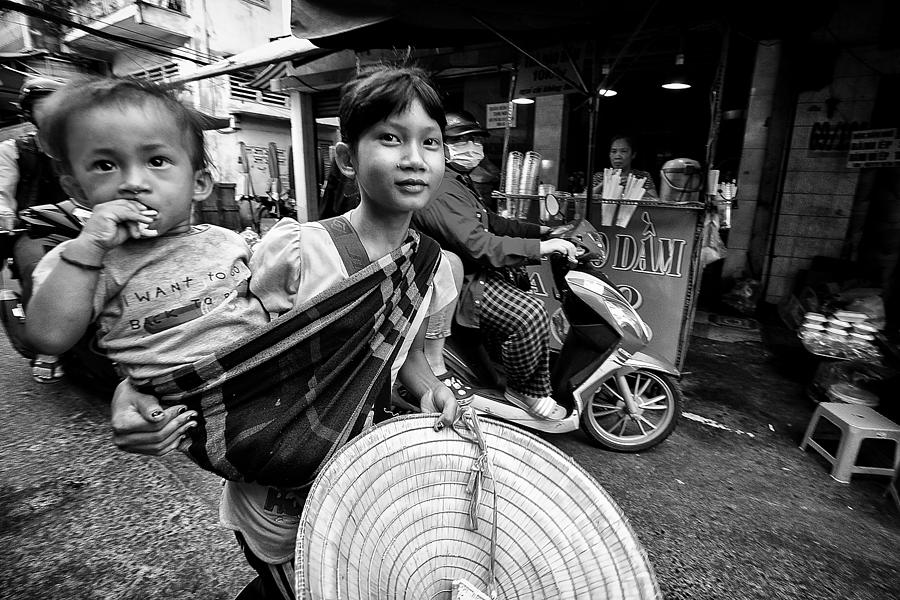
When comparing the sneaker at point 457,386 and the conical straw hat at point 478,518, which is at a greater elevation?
Answer: the conical straw hat at point 478,518

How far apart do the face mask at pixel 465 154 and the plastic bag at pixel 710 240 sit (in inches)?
78.5

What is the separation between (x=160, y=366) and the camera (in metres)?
0.85

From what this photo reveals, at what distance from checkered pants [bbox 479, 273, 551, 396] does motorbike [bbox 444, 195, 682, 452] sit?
198mm

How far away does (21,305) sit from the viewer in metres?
3.50

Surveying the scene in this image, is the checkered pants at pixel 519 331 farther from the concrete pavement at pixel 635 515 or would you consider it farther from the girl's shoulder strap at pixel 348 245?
the girl's shoulder strap at pixel 348 245

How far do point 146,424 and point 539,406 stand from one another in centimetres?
234

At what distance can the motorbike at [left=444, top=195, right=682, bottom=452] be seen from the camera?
112 inches

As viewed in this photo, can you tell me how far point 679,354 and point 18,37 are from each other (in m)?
21.6

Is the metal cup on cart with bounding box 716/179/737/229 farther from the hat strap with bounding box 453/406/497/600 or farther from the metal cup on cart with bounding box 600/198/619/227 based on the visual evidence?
the hat strap with bounding box 453/406/497/600

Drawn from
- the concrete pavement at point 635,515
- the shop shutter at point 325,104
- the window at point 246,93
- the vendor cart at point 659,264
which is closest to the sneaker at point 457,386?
the concrete pavement at point 635,515

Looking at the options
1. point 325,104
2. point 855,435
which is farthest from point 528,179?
point 325,104

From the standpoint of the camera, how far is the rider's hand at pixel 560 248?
8.41 feet

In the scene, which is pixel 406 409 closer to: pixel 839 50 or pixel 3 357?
pixel 3 357

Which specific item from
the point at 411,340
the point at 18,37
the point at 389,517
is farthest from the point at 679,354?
Result: the point at 18,37
